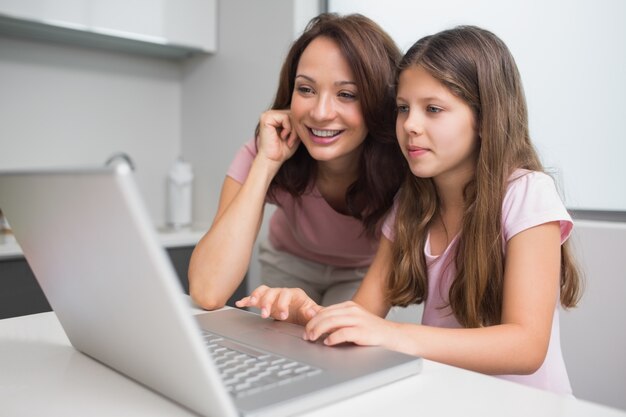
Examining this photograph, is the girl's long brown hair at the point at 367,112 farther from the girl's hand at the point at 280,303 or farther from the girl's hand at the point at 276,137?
the girl's hand at the point at 280,303

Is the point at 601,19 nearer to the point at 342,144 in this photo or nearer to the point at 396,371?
the point at 342,144

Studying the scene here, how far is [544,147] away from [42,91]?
1.92 meters

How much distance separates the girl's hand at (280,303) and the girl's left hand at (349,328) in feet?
0.34

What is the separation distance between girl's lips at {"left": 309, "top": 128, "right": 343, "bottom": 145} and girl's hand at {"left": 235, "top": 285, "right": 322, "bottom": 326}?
47 cm

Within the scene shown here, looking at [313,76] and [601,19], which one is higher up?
[601,19]

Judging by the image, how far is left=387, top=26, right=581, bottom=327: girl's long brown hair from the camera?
1006 millimetres

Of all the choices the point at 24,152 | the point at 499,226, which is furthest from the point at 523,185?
the point at 24,152

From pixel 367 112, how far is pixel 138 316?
866 mm

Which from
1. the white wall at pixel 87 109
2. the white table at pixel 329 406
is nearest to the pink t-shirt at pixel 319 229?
the white table at pixel 329 406

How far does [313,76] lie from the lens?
49.4 inches

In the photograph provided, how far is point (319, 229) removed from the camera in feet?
5.09

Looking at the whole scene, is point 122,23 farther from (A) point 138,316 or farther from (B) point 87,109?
(A) point 138,316

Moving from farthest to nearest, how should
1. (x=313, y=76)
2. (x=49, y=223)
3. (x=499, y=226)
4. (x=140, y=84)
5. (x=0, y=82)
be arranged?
(x=140, y=84)
(x=0, y=82)
(x=313, y=76)
(x=499, y=226)
(x=49, y=223)

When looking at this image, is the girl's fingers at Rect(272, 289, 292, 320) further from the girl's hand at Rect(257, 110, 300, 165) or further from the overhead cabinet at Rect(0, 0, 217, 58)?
the overhead cabinet at Rect(0, 0, 217, 58)
